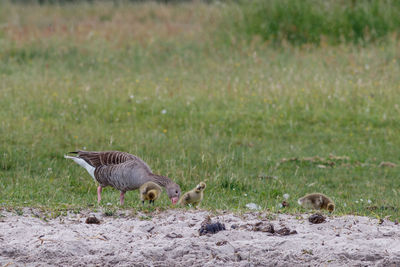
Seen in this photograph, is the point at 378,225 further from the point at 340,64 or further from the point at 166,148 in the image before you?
the point at 340,64

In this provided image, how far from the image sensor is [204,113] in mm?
14445

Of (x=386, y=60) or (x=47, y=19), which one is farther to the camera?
(x=47, y=19)

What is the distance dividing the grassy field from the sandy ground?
1066mm

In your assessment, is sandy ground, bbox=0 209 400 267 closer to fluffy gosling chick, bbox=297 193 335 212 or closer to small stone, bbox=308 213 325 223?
small stone, bbox=308 213 325 223

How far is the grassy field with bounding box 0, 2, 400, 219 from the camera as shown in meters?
9.87

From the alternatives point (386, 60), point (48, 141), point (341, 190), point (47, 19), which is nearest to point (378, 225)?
point (341, 190)

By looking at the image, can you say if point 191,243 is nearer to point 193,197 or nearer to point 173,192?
point 173,192

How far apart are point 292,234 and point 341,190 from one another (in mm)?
4204

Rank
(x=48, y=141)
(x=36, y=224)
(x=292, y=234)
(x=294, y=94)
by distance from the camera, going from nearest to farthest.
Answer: (x=292, y=234)
(x=36, y=224)
(x=48, y=141)
(x=294, y=94)

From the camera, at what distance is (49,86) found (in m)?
16.0

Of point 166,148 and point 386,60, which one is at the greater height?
point 386,60

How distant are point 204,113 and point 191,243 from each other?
869cm

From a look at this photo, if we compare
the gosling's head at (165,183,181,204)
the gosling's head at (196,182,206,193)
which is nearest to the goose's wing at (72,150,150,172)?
the gosling's head at (165,183,181,204)

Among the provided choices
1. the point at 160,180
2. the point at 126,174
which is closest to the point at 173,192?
the point at 160,180
